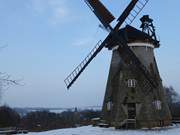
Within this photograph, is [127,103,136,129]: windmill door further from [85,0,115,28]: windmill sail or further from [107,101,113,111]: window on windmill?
[85,0,115,28]: windmill sail

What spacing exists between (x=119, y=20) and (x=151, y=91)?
7.02 meters

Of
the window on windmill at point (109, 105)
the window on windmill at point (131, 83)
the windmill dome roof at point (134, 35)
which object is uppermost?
the windmill dome roof at point (134, 35)

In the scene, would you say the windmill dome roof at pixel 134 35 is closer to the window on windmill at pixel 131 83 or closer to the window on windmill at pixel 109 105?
the window on windmill at pixel 131 83

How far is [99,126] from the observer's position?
34.0 metres

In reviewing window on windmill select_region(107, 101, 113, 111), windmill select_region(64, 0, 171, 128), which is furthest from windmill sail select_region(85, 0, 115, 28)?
window on windmill select_region(107, 101, 113, 111)

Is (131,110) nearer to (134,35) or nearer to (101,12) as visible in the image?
(134,35)

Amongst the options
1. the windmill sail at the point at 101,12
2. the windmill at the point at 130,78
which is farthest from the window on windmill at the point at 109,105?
the windmill sail at the point at 101,12

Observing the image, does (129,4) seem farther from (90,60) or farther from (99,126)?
(99,126)

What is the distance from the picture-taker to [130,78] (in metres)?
32.2

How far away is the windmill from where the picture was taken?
31.1 metres

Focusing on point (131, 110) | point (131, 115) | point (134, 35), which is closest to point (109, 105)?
point (131, 110)

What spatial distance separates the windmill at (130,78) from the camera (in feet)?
102

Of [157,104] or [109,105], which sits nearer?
[157,104]

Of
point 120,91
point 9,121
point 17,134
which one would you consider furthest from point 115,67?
point 9,121
